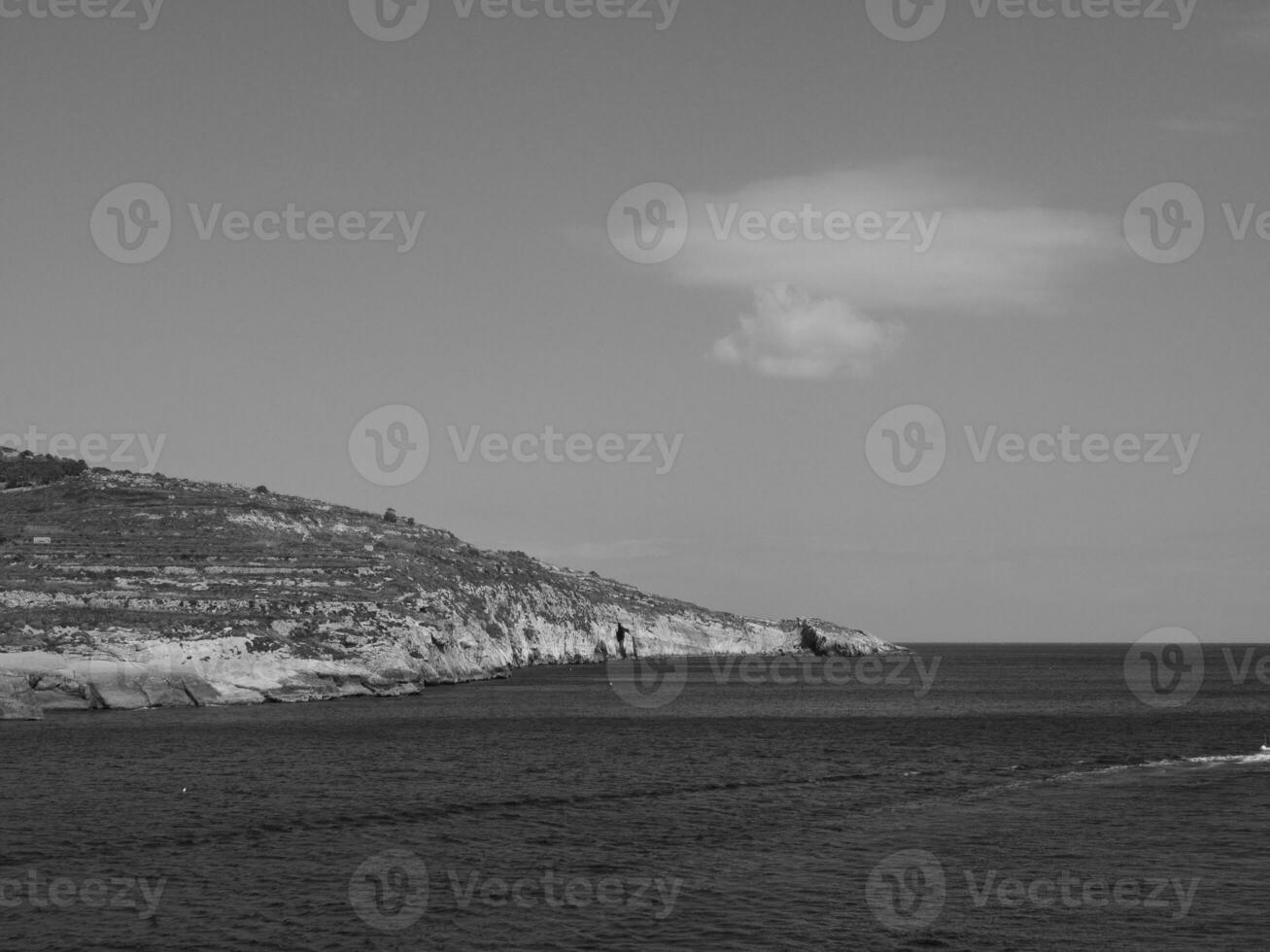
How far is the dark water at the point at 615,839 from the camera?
1446 inches

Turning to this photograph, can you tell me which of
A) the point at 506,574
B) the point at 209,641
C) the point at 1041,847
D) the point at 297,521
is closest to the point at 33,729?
the point at 209,641

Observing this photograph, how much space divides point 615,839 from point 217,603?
90.8 m

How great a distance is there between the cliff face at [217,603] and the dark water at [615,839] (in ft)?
40.6

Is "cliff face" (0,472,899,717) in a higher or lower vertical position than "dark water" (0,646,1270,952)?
higher

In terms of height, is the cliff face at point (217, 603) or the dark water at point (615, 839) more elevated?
the cliff face at point (217, 603)

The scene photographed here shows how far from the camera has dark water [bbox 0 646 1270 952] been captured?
36719 mm

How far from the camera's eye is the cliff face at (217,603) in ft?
352

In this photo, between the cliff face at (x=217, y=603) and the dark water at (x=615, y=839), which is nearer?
the dark water at (x=615, y=839)

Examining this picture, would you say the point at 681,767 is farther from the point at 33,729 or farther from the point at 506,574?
the point at 506,574

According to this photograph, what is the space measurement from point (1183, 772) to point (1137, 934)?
4002 centimetres

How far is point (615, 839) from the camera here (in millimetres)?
49656

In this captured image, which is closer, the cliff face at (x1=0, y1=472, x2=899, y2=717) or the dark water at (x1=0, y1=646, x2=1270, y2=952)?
the dark water at (x1=0, y1=646, x2=1270, y2=952)

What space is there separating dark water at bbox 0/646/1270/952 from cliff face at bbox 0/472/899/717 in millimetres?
12365

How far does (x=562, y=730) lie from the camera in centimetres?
9744
